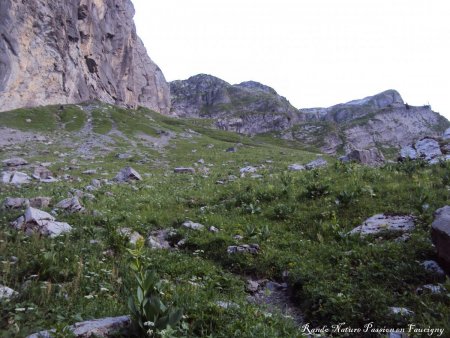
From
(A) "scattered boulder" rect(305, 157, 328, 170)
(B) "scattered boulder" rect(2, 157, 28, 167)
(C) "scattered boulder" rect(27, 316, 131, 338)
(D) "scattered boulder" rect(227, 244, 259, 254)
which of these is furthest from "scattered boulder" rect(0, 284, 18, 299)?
(B) "scattered boulder" rect(2, 157, 28, 167)

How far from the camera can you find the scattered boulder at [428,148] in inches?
669

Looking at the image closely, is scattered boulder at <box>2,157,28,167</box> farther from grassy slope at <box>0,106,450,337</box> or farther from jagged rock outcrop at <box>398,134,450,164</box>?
jagged rock outcrop at <box>398,134,450,164</box>

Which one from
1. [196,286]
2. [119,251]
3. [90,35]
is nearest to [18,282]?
[119,251]

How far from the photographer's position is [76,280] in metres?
6.34

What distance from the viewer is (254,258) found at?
858 cm

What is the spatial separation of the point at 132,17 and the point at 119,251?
176542 millimetres

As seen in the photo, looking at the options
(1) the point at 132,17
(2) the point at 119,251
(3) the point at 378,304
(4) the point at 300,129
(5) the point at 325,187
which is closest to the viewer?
(3) the point at 378,304

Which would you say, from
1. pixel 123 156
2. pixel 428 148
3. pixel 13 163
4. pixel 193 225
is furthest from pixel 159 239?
pixel 123 156

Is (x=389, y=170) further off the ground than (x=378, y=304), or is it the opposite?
(x=389, y=170)

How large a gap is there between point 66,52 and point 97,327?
110590 millimetres

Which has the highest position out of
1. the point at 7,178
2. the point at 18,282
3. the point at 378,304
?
the point at 378,304

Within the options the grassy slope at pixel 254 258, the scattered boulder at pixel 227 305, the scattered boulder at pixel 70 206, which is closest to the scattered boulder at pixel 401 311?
the grassy slope at pixel 254 258

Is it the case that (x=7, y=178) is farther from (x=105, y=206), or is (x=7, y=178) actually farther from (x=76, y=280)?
(x=76, y=280)

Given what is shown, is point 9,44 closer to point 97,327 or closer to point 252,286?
point 252,286
